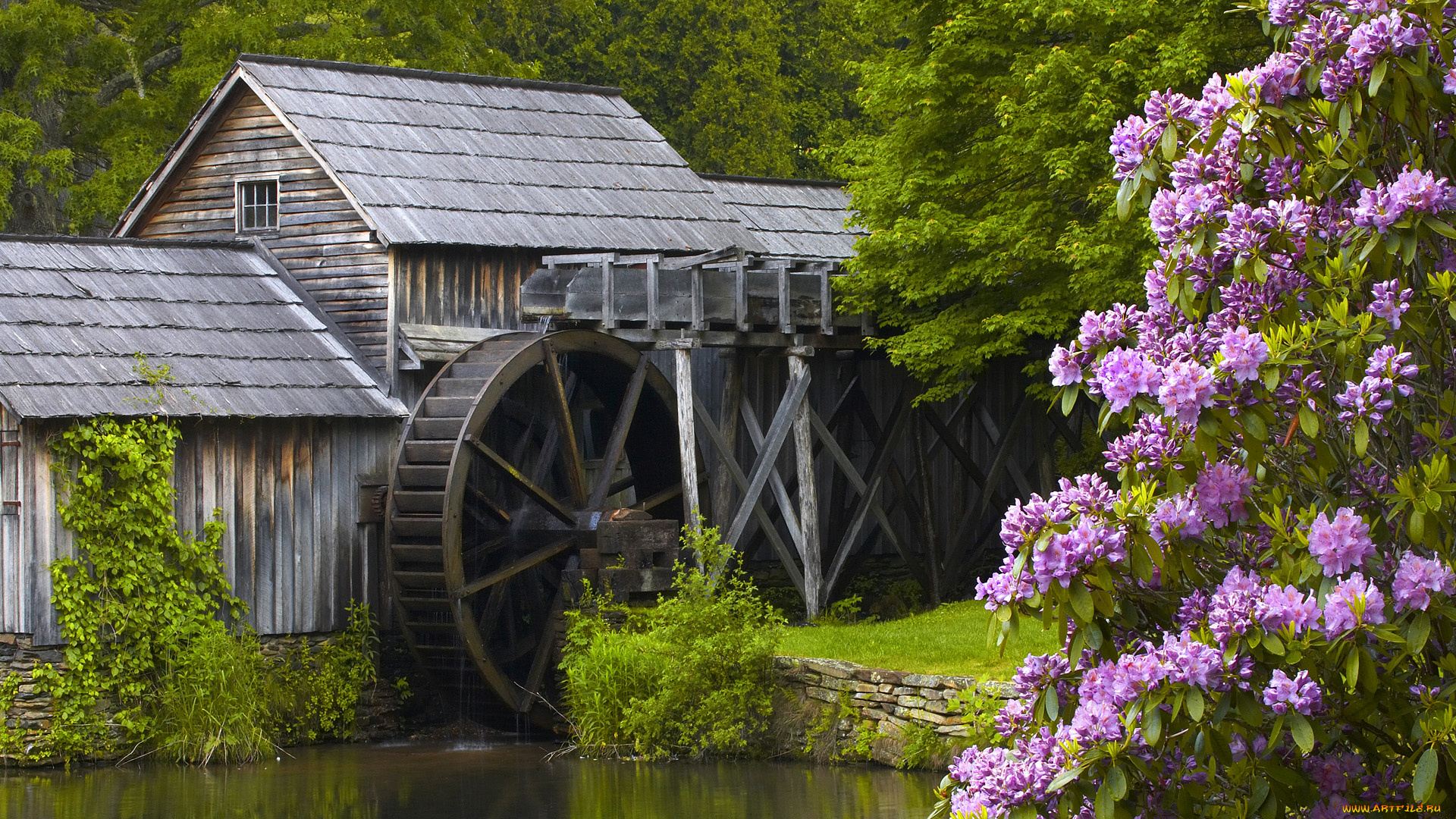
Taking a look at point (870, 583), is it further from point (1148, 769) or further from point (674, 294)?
point (1148, 769)

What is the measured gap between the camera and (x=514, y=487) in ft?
54.4

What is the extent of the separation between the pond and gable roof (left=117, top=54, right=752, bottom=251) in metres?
4.73

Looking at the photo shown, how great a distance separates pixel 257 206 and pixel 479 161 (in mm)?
2116

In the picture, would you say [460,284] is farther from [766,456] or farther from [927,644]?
[927,644]

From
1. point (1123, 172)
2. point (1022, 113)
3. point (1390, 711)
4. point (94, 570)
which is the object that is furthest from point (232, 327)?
point (1390, 711)

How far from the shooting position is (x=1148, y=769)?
4621 millimetres

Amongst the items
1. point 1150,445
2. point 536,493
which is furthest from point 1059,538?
point 536,493

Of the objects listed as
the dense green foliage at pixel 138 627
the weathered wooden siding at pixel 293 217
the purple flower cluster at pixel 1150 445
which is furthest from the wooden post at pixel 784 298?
the purple flower cluster at pixel 1150 445

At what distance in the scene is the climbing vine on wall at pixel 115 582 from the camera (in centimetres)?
1309

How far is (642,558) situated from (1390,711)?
11020 millimetres

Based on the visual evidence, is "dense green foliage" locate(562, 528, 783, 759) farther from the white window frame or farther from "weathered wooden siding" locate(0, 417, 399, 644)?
the white window frame

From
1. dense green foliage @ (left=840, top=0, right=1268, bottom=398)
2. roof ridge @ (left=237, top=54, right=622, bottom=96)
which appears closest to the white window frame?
roof ridge @ (left=237, top=54, right=622, bottom=96)

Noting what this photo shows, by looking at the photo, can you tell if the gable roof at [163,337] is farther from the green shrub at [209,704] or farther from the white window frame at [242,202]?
the green shrub at [209,704]

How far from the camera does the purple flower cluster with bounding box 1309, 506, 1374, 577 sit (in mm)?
4406
